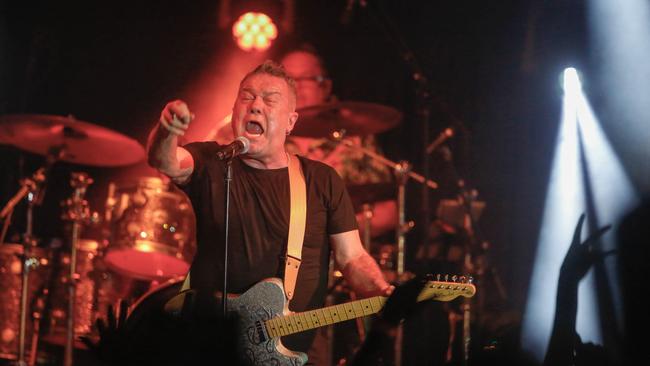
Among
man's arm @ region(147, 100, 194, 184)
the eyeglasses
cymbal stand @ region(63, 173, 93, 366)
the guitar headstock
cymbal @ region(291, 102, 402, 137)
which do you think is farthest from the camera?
the eyeglasses

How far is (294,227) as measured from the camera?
4562 mm

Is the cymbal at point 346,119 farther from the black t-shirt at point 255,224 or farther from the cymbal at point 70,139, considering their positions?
the black t-shirt at point 255,224

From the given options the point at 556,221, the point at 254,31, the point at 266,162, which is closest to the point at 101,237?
the point at 254,31

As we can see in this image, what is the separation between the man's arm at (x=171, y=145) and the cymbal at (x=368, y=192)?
9.03 ft

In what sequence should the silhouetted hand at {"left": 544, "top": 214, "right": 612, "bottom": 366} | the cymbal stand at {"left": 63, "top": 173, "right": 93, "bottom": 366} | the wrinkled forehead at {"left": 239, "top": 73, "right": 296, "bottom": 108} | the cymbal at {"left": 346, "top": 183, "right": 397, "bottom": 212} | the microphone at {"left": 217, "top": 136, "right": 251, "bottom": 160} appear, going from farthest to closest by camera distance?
the cymbal at {"left": 346, "top": 183, "right": 397, "bottom": 212} < the cymbal stand at {"left": 63, "top": 173, "right": 93, "bottom": 366} < the wrinkled forehead at {"left": 239, "top": 73, "right": 296, "bottom": 108} < the microphone at {"left": 217, "top": 136, "right": 251, "bottom": 160} < the silhouetted hand at {"left": 544, "top": 214, "right": 612, "bottom": 366}

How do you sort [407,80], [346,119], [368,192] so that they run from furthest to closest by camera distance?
[407,80] < [346,119] < [368,192]

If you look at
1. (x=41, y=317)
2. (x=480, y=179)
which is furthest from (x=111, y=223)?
(x=480, y=179)

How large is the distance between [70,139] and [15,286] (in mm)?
1387

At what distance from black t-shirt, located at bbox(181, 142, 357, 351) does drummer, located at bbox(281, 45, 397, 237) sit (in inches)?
120

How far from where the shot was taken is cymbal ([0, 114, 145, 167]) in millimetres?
6797

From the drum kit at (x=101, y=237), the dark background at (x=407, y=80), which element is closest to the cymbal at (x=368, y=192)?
the drum kit at (x=101, y=237)

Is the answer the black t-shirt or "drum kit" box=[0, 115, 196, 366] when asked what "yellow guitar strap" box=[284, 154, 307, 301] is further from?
"drum kit" box=[0, 115, 196, 366]

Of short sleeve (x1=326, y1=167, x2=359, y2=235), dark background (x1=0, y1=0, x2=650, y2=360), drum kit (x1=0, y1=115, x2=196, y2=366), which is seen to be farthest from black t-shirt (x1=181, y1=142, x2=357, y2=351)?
dark background (x1=0, y1=0, x2=650, y2=360)

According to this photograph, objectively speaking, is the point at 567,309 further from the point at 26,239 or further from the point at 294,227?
the point at 26,239
